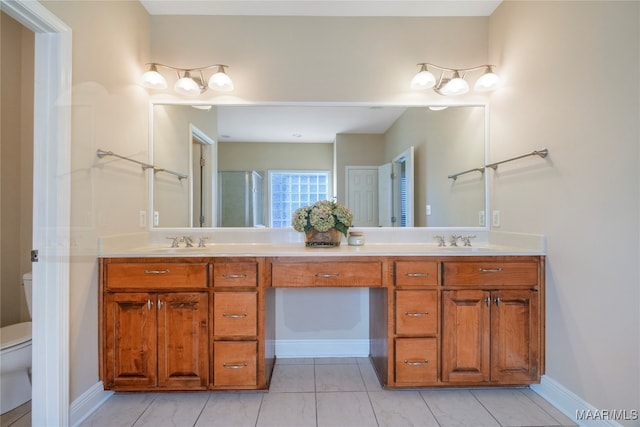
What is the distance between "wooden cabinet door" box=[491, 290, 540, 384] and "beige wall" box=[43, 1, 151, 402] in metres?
2.22

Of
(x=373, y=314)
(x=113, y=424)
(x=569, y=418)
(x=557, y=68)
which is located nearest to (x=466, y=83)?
(x=557, y=68)

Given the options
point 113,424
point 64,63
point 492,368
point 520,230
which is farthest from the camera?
point 520,230

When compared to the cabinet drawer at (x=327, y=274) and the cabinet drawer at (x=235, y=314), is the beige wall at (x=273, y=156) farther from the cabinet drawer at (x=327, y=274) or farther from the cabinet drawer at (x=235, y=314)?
the cabinet drawer at (x=235, y=314)

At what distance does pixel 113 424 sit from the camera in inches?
59.9

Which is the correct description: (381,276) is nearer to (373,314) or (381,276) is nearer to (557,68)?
(373,314)

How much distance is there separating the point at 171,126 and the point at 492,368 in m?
2.63

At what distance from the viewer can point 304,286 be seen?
172 cm

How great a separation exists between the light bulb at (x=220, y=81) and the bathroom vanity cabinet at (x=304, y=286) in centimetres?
122

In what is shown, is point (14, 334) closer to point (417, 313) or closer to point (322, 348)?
point (322, 348)

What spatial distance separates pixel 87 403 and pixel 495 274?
7.62 feet

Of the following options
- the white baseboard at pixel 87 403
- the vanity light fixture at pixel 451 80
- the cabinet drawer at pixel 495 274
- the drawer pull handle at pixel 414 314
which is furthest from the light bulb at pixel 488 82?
the white baseboard at pixel 87 403

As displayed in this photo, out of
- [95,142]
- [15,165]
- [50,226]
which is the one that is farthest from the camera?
[15,165]

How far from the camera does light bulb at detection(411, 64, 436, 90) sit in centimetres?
211

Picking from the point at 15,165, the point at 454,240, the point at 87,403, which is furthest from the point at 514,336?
the point at 15,165
